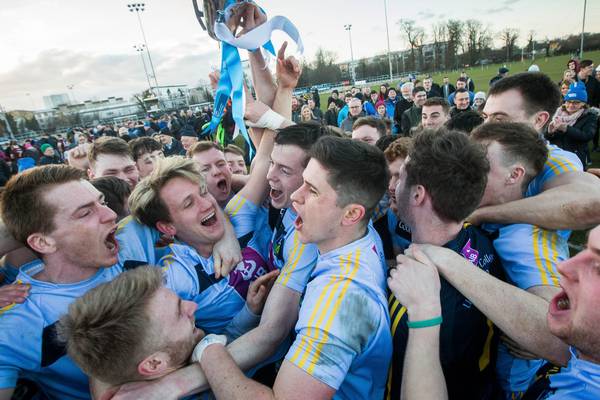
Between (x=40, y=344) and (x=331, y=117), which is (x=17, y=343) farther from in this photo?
(x=331, y=117)

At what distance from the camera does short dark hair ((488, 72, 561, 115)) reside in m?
2.85

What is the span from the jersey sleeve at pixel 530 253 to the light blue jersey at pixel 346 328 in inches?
31.0

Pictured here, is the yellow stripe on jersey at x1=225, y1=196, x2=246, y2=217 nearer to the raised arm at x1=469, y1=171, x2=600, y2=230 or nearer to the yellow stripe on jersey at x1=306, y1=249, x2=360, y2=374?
the yellow stripe on jersey at x1=306, y1=249, x2=360, y2=374

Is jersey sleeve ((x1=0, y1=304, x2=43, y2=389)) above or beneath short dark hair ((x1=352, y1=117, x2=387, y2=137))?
beneath

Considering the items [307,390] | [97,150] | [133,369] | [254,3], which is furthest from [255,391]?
[97,150]

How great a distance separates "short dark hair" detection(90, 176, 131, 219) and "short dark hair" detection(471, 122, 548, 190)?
9.84 feet

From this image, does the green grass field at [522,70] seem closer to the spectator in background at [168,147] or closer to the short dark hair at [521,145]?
the spectator in background at [168,147]

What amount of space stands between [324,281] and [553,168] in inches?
77.8

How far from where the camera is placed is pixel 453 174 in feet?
5.74

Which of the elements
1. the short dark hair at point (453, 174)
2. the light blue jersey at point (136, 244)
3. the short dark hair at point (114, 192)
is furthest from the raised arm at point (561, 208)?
the short dark hair at point (114, 192)

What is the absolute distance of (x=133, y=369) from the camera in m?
1.51

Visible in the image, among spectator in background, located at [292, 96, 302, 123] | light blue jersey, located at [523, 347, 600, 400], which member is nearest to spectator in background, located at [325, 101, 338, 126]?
spectator in background, located at [292, 96, 302, 123]

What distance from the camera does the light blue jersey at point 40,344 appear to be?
5.54ft

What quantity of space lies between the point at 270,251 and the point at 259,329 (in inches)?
35.9
